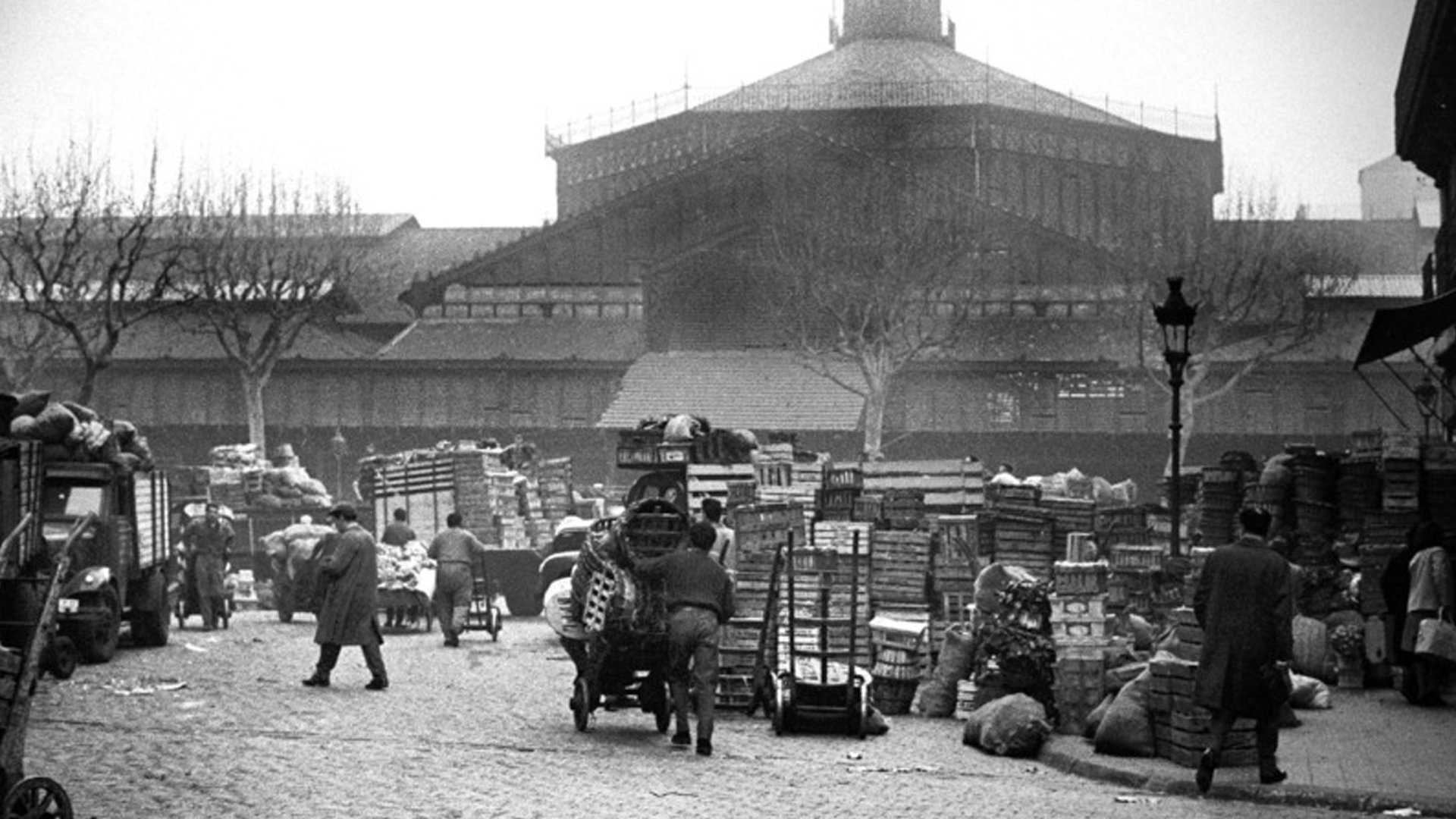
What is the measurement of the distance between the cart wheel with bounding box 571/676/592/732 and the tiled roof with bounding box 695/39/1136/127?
2211 inches

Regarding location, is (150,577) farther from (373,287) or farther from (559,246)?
(373,287)

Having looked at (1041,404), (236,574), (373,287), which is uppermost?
(373,287)

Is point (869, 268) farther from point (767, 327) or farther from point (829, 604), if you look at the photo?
point (829, 604)

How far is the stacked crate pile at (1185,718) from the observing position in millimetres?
15656

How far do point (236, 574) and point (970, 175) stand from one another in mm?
33706

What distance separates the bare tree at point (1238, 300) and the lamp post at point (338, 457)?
23452 millimetres

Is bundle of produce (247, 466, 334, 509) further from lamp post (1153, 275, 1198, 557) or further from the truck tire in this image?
lamp post (1153, 275, 1198, 557)

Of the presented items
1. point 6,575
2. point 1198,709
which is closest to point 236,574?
point 6,575

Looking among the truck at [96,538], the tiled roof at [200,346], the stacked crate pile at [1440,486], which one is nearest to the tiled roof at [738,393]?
the tiled roof at [200,346]

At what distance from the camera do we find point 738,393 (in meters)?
61.3

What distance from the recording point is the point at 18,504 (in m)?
20.6

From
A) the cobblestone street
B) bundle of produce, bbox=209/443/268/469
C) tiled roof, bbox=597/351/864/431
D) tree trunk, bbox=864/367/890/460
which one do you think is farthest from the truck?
tiled roof, bbox=597/351/864/431

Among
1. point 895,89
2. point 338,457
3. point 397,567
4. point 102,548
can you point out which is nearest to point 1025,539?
→ point 397,567

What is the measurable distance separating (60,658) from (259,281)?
150 ft
